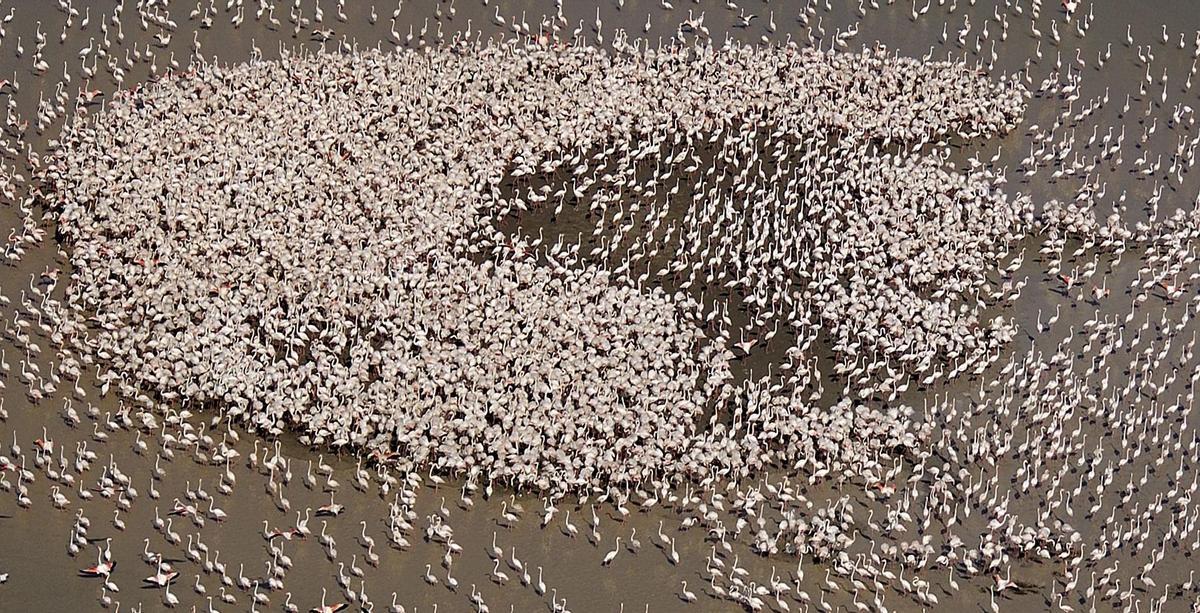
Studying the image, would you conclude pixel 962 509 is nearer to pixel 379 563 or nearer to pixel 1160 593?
pixel 1160 593

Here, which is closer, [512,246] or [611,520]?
[611,520]

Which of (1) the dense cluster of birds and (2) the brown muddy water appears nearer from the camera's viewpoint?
(2) the brown muddy water

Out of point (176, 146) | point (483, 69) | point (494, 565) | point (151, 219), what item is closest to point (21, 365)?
point (151, 219)

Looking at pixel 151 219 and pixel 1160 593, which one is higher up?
pixel 151 219

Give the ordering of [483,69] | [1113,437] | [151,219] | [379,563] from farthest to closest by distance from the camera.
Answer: [483,69] < [151,219] < [1113,437] < [379,563]

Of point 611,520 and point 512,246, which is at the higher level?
point 512,246

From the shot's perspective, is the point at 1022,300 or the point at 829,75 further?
the point at 829,75

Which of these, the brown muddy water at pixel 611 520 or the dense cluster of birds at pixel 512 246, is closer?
the brown muddy water at pixel 611 520

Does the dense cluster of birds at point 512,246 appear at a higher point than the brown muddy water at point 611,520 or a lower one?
higher

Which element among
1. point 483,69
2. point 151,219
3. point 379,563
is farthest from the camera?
point 483,69

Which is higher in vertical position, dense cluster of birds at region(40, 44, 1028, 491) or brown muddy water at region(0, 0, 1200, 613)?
dense cluster of birds at region(40, 44, 1028, 491)

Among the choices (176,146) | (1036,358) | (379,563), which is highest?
(176,146)
